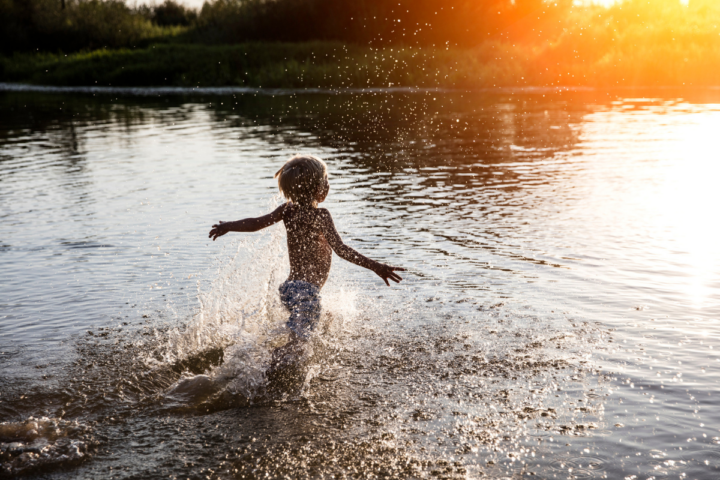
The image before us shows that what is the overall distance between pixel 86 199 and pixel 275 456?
10083 millimetres

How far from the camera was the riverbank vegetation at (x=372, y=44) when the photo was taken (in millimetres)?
38219

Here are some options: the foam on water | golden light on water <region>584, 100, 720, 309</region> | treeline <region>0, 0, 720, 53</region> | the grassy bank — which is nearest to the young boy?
the foam on water

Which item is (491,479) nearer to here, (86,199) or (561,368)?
(561,368)

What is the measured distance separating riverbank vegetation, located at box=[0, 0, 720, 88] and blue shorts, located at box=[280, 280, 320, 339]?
117 ft

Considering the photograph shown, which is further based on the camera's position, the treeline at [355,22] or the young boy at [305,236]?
the treeline at [355,22]

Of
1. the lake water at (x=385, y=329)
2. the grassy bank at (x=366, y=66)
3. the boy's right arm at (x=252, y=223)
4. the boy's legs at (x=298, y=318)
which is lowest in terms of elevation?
the lake water at (x=385, y=329)

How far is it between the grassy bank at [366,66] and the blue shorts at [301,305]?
117 feet

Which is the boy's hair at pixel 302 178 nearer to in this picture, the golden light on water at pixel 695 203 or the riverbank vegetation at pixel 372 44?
the golden light on water at pixel 695 203

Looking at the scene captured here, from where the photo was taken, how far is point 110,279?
26.2 feet

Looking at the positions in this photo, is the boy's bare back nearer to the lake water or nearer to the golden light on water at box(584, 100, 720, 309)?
the lake water

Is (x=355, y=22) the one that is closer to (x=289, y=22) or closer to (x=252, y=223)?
(x=289, y=22)

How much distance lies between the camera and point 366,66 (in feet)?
145

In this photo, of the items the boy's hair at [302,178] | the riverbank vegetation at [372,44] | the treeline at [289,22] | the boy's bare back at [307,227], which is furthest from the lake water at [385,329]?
the treeline at [289,22]

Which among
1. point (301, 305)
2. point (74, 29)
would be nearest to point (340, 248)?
point (301, 305)
